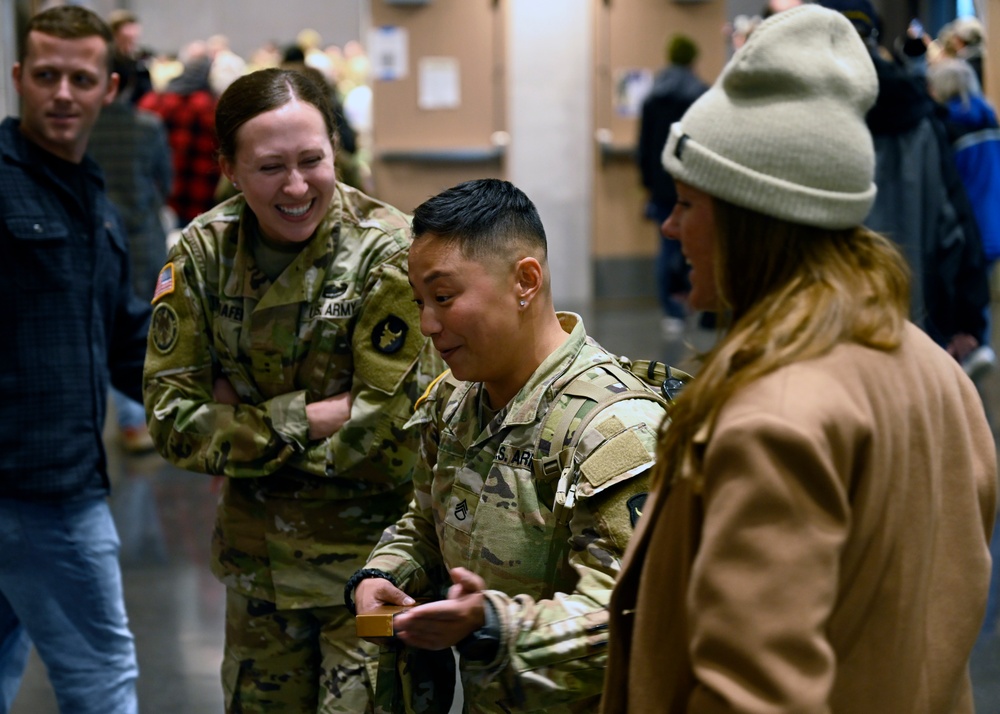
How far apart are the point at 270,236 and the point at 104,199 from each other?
689 millimetres

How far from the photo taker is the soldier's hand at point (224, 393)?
235cm

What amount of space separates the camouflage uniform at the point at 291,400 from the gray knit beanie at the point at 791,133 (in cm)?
111

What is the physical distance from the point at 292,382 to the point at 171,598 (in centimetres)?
223

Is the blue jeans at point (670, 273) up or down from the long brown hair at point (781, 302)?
down

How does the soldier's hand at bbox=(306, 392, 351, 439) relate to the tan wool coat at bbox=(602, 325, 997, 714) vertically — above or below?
below

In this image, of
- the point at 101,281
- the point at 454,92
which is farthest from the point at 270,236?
the point at 454,92

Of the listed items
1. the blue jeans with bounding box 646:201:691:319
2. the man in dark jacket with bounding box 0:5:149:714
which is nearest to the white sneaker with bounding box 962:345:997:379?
the blue jeans with bounding box 646:201:691:319

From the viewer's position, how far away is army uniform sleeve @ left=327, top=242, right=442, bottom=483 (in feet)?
7.32

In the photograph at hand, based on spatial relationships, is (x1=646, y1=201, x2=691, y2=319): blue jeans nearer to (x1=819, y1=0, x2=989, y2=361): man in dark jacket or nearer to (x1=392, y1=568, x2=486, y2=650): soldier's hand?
(x1=819, y1=0, x2=989, y2=361): man in dark jacket

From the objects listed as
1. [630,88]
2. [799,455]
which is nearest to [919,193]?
[799,455]

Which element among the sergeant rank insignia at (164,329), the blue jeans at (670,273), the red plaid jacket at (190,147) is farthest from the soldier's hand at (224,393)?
the blue jeans at (670,273)

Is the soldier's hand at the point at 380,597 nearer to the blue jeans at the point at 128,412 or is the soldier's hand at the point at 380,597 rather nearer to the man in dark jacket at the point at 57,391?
the man in dark jacket at the point at 57,391

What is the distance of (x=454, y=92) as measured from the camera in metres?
10.4

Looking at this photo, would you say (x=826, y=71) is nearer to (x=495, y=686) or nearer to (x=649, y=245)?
(x=495, y=686)
